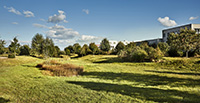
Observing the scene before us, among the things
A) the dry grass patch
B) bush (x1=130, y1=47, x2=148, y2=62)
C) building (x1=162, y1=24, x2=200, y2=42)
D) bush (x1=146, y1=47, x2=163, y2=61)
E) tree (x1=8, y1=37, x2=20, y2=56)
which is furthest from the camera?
tree (x1=8, y1=37, x2=20, y2=56)

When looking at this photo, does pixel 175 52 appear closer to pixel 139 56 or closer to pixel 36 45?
pixel 139 56

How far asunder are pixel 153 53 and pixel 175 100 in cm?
1583

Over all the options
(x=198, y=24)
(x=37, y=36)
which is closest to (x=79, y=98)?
(x=198, y=24)

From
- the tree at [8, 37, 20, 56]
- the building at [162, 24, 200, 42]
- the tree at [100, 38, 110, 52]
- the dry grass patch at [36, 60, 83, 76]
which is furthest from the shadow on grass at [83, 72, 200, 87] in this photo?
the tree at [100, 38, 110, 52]

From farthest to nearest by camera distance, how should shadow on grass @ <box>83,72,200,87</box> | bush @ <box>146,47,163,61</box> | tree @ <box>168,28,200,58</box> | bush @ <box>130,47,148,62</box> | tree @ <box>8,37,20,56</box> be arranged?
1. tree @ <box>8,37,20,56</box>
2. bush @ <box>130,47,148,62</box>
3. tree @ <box>168,28,200,58</box>
4. bush @ <box>146,47,163,61</box>
5. shadow on grass @ <box>83,72,200,87</box>

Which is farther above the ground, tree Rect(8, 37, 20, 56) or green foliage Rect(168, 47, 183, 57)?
tree Rect(8, 37, 20, 56)

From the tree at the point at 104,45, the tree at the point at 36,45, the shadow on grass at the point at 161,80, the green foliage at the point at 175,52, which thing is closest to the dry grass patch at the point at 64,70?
the shadow on grass at the point at 161,80

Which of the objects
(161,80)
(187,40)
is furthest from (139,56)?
(161,80)

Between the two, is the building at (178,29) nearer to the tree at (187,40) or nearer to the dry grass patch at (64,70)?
the tree at (187,40)

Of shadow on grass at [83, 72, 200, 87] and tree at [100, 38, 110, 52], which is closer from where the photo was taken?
shadow on grass at [83, 72, 200, 87]

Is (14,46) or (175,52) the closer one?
(175,52)

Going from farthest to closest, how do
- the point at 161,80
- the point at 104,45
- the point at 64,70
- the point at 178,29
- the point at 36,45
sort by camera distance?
the point at 104,45, the point at 36,45, the point at 178,29, the point at 64,70, the point at 161,80

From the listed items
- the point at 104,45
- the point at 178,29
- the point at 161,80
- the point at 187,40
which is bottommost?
the point at 161,80

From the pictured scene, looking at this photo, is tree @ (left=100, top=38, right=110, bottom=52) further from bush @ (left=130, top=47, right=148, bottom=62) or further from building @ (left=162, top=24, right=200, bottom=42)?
bush @ (left=130, top=47, right=148, bottom=62)
